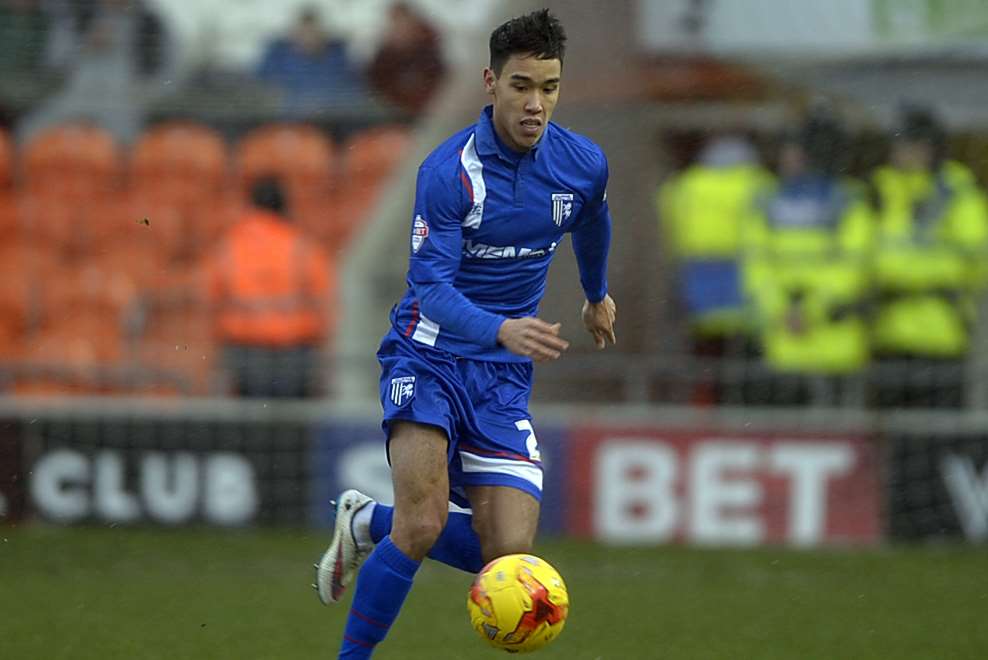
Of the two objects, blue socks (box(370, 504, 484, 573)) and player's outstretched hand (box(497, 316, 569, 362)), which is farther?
blue socks (box(370, 504, 484, 573))

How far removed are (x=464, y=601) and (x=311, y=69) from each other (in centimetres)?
371

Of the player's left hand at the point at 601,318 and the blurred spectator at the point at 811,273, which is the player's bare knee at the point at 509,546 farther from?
the blurred spectator at the point at 811,273

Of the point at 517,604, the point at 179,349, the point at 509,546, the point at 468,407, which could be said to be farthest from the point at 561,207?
the point at 179,349

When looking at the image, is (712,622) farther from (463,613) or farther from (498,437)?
(498,437)

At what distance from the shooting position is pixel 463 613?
23.6 ft

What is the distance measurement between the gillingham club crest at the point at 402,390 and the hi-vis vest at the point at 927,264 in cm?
466

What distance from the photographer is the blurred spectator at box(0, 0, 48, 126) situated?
9.94 metres

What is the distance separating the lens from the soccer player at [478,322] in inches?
201

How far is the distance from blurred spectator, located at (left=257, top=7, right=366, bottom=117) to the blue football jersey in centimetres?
460

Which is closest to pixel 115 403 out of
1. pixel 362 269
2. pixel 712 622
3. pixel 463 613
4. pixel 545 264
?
pixel 362 269

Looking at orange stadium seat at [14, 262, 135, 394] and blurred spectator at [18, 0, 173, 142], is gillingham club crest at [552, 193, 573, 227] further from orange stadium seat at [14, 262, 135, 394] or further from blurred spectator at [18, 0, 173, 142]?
blurred spectator at [18, 0, 173, 142]

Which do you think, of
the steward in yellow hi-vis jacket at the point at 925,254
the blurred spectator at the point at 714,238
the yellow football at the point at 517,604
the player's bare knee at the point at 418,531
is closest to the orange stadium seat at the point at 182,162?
the blurred spectator at the point at 714,238

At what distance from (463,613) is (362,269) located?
2.83 metres

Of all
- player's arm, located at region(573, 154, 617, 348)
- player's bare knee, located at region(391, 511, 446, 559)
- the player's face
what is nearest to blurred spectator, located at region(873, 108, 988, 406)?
player's arm, located at region(573, 154, 617, 348)
